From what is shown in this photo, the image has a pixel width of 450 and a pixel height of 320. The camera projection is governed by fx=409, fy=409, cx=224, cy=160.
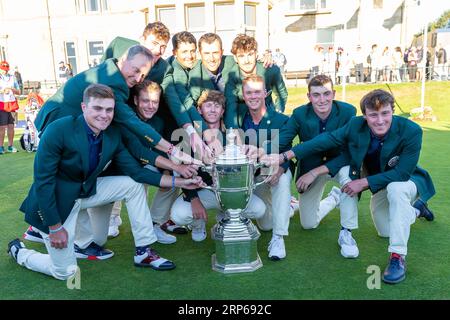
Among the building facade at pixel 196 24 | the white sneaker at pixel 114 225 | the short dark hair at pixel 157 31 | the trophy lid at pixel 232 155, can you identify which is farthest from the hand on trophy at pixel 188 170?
the building facade at pixel 196 24

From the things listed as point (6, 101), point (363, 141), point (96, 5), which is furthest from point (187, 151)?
point (96, 5)

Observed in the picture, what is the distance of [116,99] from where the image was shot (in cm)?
314

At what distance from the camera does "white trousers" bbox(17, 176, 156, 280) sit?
9.62 ft

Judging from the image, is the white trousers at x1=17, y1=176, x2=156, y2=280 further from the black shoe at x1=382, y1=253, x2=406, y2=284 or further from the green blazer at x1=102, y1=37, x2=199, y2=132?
the black shoe at x1=382, y1=253, x2=406, y2=284

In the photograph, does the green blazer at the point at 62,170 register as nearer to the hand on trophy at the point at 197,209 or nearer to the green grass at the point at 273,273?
the green grass at the point at 273,273

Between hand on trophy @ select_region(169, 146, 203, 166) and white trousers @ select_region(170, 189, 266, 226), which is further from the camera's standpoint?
white trousers @ select_region(170, 189, 266, 226)

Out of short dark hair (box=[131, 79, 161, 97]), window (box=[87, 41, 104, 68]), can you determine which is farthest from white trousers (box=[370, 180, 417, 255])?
window (box=[87, 41, 104, 68])

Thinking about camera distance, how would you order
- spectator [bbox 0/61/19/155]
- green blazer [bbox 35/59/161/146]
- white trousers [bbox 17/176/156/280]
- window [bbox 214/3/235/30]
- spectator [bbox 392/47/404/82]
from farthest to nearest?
1. window [bbox 214/3/235/30]
2. spectator [bbox 392/47/404/82]
3. spectator [bbox 0/61/19/155]
4. green blazer [bbox 35/59/161/146]
5. white trousers [bbox 17/176/156/280]

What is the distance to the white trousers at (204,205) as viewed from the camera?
3.49m

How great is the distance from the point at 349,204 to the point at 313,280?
2.58ft

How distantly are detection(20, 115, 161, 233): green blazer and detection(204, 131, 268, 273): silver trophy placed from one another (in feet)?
2.79

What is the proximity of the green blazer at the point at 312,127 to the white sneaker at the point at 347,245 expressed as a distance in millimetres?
674

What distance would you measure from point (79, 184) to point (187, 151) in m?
1.05
